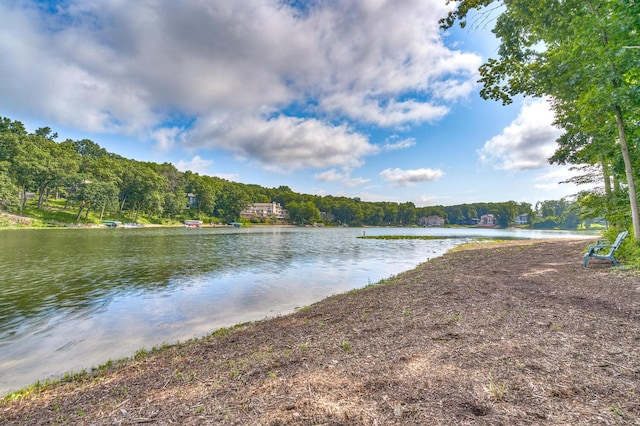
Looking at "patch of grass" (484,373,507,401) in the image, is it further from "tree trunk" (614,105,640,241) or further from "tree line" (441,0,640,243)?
"tree trunk" (614,105,640,241)

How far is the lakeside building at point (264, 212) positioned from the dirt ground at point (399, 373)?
155 metres

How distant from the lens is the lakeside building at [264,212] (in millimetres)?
161475

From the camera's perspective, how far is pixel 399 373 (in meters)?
4.12

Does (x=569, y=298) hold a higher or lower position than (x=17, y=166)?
lower

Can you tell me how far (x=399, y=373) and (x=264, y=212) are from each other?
17429cm

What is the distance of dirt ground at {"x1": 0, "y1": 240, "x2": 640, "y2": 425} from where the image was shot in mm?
3205

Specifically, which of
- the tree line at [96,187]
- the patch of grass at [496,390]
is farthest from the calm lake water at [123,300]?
the tree line at [96,187]

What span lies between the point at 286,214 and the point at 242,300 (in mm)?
177884

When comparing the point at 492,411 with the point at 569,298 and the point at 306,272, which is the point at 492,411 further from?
the point at 306,272

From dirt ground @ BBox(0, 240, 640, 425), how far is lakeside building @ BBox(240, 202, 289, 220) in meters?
155

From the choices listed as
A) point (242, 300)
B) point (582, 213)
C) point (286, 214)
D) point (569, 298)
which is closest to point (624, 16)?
point (569, 298)

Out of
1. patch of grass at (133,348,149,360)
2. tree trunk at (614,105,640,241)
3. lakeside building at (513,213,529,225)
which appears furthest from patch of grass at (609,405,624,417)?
lakeside building at (513,213,529,225)

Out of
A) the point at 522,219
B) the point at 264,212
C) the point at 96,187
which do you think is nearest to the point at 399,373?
the point at 96,187

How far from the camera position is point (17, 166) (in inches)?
2653
